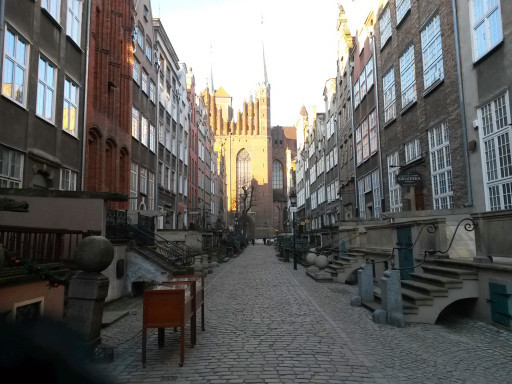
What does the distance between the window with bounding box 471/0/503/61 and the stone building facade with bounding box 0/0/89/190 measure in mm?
13703

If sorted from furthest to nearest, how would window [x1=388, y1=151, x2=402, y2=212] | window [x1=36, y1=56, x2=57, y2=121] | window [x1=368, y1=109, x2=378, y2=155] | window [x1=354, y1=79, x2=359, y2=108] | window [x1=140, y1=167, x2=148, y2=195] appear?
window [x1=354, y1=79, x2=359, y2=108], window [x1=140, y1=167, x2=148, y2=195], window [x1=368, y1=109, x2=378, y2=155], window [x1=388, y1=151, x2=402, y2=212], window [x1=36, y1=56, x2=57, y2=121]

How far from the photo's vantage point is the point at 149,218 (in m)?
21.7

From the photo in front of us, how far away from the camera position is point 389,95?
2250 centimetres

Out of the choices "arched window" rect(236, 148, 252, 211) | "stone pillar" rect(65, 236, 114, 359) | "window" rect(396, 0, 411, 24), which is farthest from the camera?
"arched window" rect(236, 148, 252, 211)

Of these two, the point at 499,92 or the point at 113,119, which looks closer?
the point at 499,92

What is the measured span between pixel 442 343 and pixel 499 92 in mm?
8650

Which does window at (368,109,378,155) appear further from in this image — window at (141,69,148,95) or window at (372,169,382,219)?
window at (141,69,148,95)

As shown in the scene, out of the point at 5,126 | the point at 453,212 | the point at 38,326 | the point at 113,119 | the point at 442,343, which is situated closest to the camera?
the point at 38,326

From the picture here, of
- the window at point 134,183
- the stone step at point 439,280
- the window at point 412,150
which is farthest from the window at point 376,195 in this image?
the stone step at point 439,280

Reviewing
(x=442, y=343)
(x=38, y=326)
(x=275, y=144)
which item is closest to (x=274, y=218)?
(x=275, y=144)

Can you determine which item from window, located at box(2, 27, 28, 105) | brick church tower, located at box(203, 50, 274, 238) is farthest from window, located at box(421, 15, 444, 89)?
brick church tower, located at box(203, 50, 274, 238)

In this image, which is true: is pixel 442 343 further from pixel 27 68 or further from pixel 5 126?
pixel 27 68

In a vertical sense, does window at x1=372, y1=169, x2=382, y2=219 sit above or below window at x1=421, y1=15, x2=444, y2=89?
below

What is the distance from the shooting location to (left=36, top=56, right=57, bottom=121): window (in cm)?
1390
